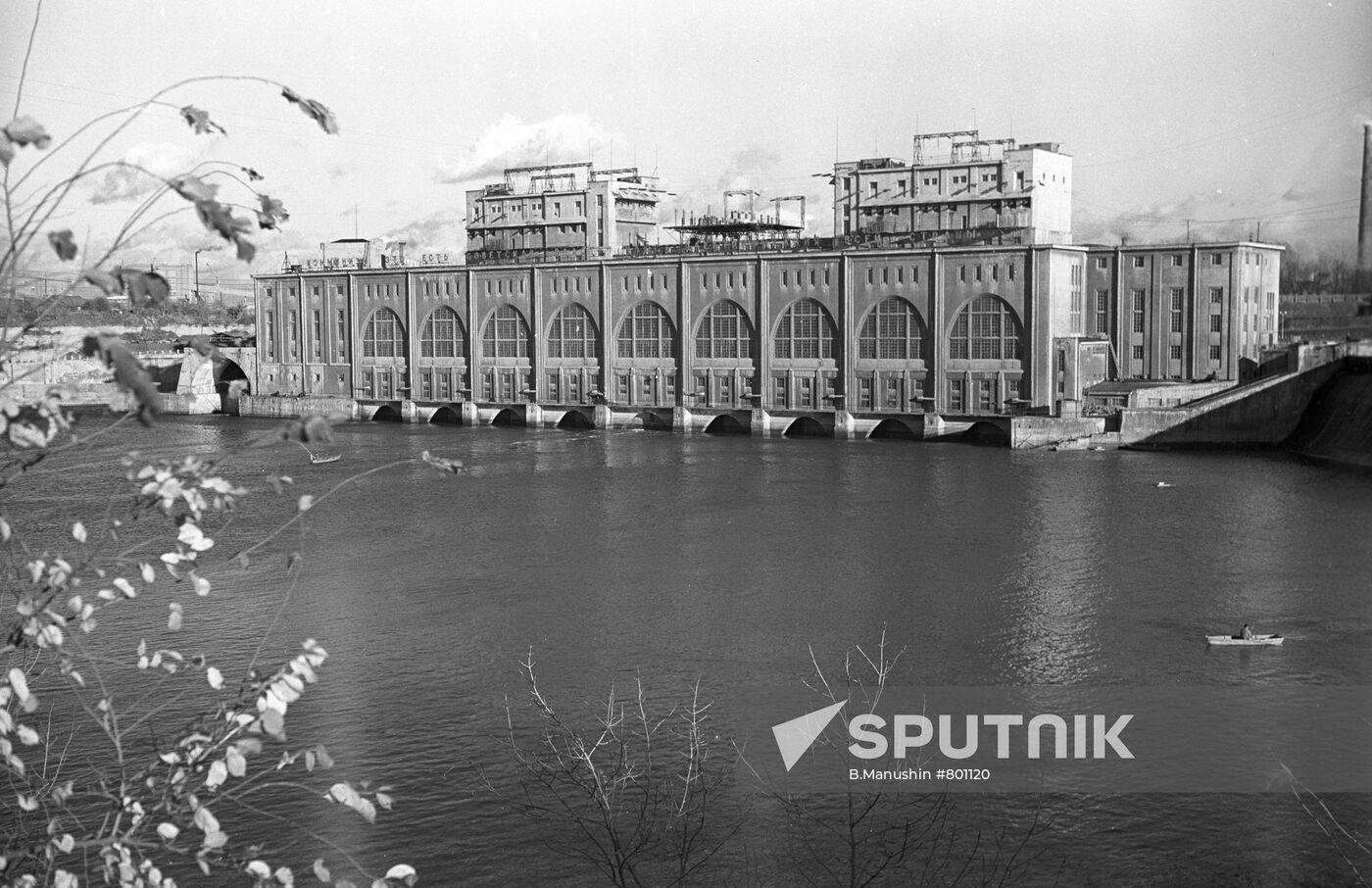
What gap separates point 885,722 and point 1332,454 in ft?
119

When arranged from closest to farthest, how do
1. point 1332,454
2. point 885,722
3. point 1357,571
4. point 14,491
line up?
point 885,722 → point 1357,571 → point 14,491 → point 1332,454

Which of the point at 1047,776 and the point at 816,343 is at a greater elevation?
the point at 816,343

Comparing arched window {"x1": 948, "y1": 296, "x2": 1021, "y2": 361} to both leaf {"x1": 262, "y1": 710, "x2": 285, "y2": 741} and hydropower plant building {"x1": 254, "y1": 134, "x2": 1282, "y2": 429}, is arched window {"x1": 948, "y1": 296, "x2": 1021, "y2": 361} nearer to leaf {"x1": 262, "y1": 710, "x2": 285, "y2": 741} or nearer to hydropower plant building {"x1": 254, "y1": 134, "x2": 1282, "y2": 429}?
hydropower plant building {"x1": 254, "y1": 134, "x2": 1282, "y2": 429}

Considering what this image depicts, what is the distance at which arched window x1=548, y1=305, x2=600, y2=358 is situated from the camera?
67.6m

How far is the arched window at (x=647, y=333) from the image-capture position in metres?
65.2

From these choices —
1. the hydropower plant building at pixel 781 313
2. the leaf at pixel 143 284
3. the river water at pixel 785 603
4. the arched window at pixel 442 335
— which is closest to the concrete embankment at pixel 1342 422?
the river water at pixel 785 603

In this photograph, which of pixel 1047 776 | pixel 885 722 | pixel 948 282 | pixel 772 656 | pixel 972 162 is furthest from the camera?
pixel 972 162

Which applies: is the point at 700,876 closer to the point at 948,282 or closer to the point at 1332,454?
the point at 1332,454

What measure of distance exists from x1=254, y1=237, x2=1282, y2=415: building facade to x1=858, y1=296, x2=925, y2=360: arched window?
0.06 metres

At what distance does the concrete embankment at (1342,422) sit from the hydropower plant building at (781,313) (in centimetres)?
386

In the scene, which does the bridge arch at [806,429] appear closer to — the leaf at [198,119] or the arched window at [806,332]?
the arched window at [806,332]

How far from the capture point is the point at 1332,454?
159 ft

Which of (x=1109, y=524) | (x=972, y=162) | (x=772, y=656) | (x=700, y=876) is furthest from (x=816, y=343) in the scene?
(x=700, y=876)

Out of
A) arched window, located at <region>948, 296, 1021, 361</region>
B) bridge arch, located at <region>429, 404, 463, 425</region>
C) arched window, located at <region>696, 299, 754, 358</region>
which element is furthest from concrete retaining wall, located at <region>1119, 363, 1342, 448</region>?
bridge arch, located at <region>429, 404, 463, 425</region>
